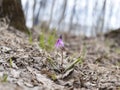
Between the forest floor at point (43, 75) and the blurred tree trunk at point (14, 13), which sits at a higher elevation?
the blurred tree trunk at point (14, 13)

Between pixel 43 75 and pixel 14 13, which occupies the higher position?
pixel 14 13

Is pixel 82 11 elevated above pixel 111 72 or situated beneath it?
elevated above

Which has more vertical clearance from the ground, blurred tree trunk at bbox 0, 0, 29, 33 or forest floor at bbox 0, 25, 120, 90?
blurred tree trunk at bbox 0, 0, 29, 33

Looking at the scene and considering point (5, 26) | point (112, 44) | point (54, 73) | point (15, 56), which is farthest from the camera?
point (112, 44)

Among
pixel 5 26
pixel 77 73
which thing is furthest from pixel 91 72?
pixel 5 26

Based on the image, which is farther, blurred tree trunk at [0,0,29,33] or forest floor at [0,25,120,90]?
blurred tree trunk at [0,0,29,33]

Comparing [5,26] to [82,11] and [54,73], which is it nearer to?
A: [54,73]

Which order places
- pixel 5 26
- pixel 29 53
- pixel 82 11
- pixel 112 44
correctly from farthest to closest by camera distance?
pixel 82 11 → pixel 112 44 → pixel 5 26 → pixel 29 53

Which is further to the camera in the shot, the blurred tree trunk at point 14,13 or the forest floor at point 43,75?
the blurred tree trunk at point 14,13
